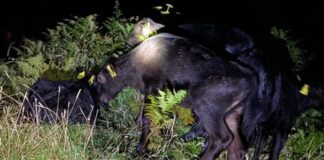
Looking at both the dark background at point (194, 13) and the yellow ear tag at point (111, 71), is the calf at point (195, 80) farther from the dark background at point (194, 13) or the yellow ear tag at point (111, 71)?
the dark background at point (194, 13)

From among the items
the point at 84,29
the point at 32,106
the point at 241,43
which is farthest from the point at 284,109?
the point at 84,29

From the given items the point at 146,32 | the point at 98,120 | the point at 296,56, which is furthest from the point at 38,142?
the point at 296,56

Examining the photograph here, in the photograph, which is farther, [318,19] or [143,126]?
[318,19]

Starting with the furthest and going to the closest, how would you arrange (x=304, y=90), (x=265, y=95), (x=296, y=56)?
(x=296, y=56) < (x=304, y=90) < (x=265, y=95)

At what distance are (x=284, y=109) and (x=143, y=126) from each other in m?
1.83

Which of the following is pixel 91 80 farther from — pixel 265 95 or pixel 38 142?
pixel 265 95

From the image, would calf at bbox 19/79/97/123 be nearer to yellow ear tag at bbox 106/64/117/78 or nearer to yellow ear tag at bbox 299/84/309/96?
yellow ear tag at bbox 106/64/117/78

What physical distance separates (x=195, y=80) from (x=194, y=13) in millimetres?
5259

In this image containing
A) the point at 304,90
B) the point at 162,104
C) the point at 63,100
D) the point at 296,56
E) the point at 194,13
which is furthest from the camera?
the point at 194,13

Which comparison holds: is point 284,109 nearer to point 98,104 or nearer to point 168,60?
point 168,60

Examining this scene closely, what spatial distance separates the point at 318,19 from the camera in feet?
34.6

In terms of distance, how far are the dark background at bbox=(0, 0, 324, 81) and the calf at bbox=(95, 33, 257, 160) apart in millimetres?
3616

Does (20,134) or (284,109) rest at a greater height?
(20,134)

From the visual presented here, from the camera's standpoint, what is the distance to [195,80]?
5.91 meters
